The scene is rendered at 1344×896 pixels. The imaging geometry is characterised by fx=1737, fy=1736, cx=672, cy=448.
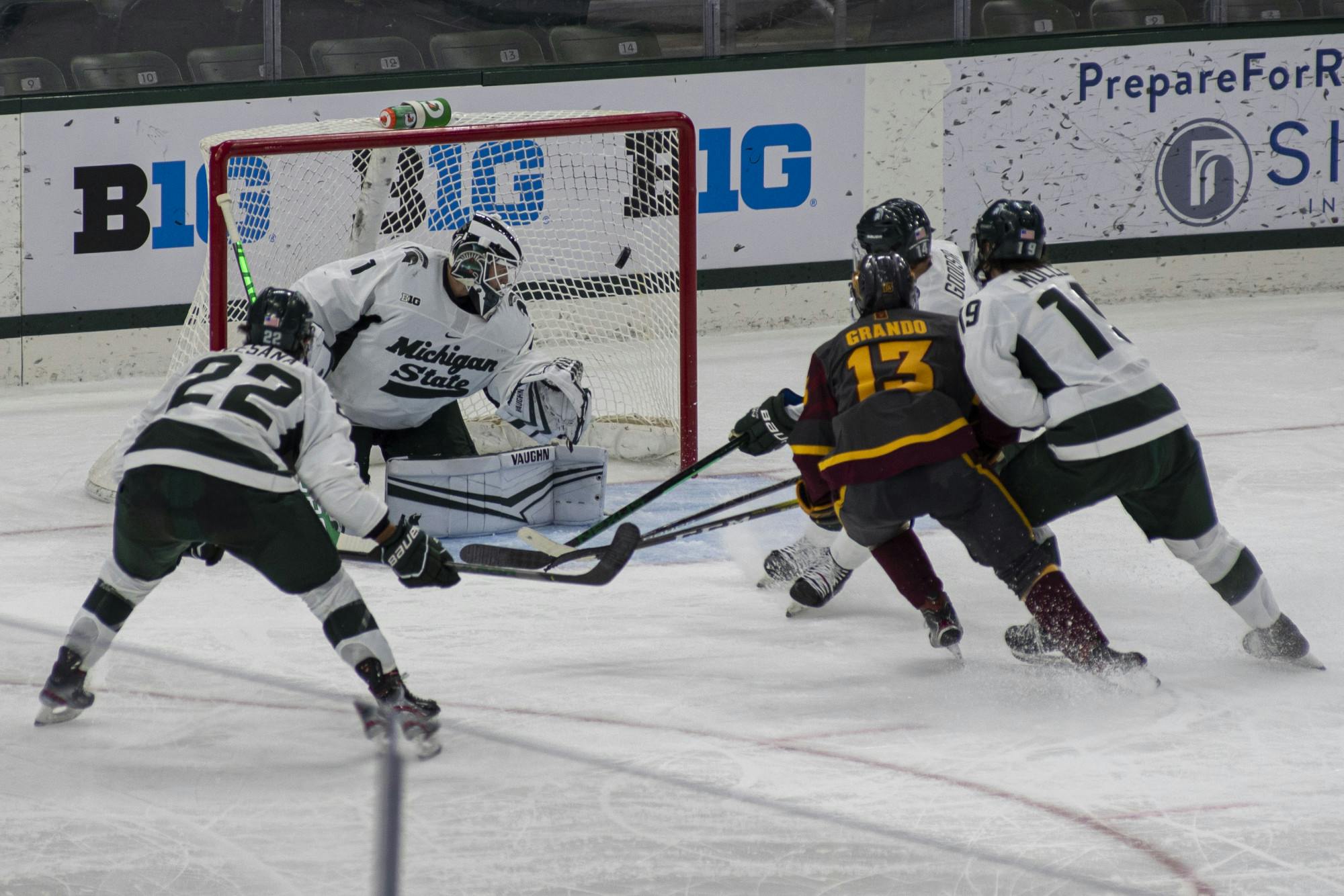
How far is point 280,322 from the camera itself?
3066 millimetres

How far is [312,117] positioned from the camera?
671cm

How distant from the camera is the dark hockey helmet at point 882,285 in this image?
3449mm

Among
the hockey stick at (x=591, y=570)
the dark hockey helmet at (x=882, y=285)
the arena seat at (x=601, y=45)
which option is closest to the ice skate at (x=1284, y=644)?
the dark hockey helmet at (x=882, y=285)

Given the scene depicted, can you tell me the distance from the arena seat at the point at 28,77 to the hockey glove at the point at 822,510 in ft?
12.8

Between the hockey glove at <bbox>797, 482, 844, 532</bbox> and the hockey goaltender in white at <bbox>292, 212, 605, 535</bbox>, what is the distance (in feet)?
3.14

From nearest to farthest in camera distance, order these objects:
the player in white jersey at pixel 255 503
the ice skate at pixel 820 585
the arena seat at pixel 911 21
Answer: the player in white jersey at pixel 255 503 < the ice skate at pixel 820 585 < the arena seat at pixel 911 21

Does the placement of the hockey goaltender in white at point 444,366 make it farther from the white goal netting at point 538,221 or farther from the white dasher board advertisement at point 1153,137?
the white dasher board advertisement at point 1153,137

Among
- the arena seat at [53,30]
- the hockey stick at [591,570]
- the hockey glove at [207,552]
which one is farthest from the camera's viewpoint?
the arena seat at [53,30]

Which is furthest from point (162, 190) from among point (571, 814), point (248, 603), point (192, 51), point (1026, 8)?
point (571, 814)

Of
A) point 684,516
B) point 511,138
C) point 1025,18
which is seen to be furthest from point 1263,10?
point 684,516

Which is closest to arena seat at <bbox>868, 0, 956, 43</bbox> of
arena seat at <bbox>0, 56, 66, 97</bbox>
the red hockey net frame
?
the red hockey net frame

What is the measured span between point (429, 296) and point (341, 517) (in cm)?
150

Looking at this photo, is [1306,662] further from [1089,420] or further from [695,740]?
[695,740]

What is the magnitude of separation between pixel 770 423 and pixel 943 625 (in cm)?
65
